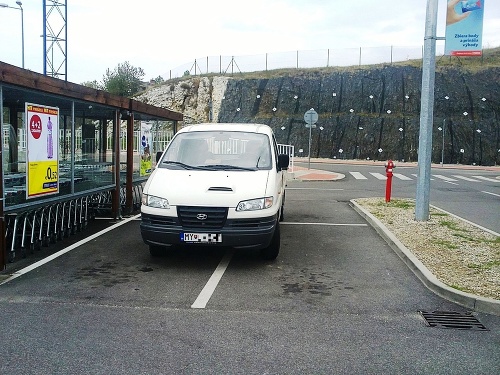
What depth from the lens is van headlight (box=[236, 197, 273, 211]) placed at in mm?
6980

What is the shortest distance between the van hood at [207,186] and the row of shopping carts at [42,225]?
6.99 ft

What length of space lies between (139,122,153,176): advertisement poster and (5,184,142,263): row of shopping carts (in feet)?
10.8

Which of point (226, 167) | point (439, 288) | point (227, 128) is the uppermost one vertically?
point (227, 128)

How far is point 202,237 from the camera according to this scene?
→ 690 cm

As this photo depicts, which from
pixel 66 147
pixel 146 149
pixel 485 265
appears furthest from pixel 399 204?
pixel 66 147

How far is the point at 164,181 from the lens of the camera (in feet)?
24.4

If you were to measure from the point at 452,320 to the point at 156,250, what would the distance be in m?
4.20

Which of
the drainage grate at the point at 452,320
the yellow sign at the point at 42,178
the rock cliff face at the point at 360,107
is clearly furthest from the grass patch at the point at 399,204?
the rock cliff face at the point at 360,107

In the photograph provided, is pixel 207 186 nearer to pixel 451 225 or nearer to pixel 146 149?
pixel 451 225

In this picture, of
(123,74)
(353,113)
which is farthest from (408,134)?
(123,74)

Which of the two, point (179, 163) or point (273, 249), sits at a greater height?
point (179, 163)

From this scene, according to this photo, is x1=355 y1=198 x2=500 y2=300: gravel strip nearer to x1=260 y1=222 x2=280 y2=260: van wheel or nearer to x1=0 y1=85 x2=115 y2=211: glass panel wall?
x1=260 y1=222 x2=280 y2=260: van wheel

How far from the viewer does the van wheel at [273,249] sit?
7570mm

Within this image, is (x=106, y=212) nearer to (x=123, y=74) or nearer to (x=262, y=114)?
(x=262, y=114)
